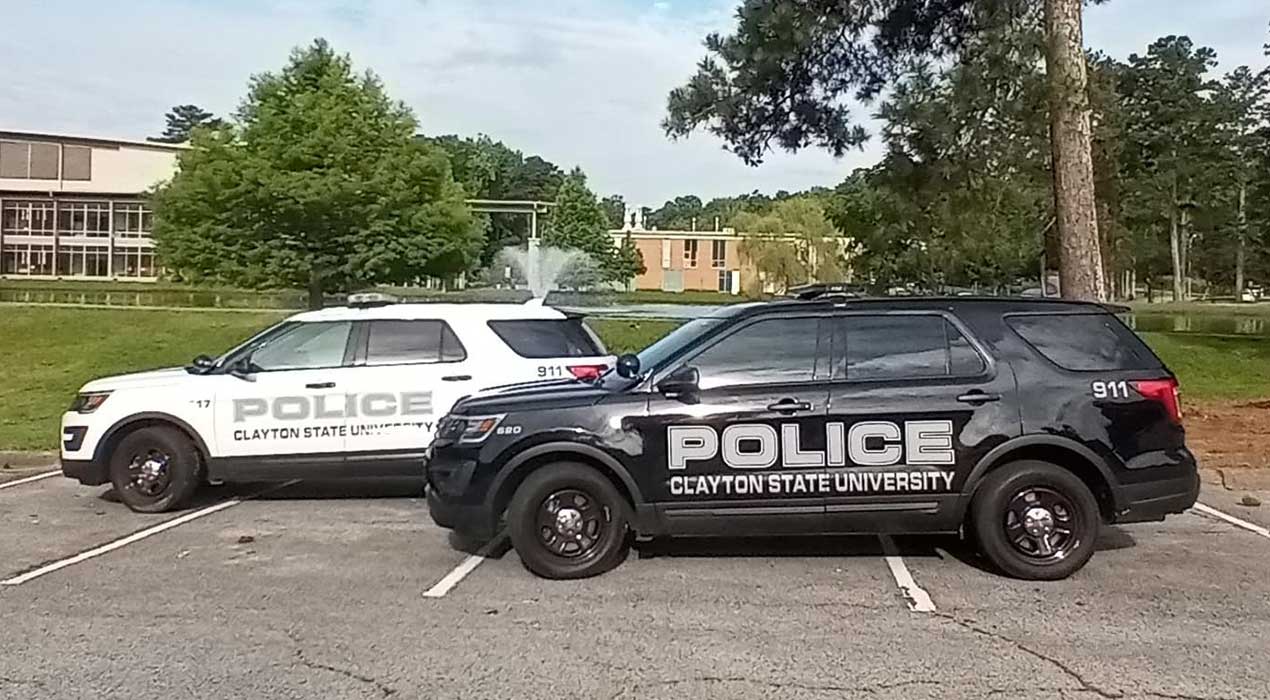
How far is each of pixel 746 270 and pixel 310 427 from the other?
64.5 m

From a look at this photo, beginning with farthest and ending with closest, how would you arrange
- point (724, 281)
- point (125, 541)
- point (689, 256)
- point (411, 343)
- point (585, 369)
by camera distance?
1. point (689, 256)
2. point (724, 281)
3. point (411, 343)
4. point (585, 369)
5. point (125, 541)

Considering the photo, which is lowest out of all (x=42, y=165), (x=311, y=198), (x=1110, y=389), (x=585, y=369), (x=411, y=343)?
(x=1110, y=389)

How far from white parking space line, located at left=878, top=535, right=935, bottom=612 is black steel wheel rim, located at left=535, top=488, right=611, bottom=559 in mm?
1792

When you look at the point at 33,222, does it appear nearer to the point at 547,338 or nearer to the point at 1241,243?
the point at 1241,243

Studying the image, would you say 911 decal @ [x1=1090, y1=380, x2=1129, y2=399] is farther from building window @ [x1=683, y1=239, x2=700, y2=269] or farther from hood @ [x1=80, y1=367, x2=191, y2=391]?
building window @ [x1=683, y1=239, x2=700, y2=269]

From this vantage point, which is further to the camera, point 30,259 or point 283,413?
point 30,259

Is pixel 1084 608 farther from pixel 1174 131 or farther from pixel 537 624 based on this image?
pixel 1174 131

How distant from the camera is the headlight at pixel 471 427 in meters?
7.68

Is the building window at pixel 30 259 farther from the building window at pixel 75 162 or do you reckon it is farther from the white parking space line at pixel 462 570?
the white parking space line at pixel 462 570

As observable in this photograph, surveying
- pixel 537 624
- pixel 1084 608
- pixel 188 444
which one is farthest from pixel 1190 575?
pixel 188 444

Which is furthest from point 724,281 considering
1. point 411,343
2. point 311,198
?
point 411,343

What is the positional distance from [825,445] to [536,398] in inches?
70.1

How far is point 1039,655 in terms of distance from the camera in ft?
19.9

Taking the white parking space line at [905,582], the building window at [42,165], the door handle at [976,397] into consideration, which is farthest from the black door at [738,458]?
the building window at [42,165]
